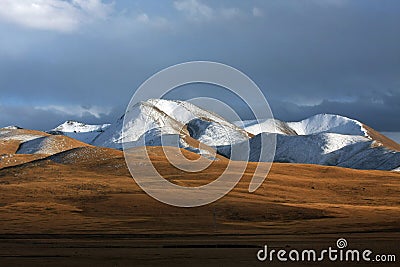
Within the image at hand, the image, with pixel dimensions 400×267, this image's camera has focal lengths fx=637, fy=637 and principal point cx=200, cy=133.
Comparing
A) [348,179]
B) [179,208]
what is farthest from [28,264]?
[348,179]

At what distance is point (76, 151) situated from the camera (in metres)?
138

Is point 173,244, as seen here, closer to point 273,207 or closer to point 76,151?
point 273,207

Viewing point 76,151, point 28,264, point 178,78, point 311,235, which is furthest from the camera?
point 76,151

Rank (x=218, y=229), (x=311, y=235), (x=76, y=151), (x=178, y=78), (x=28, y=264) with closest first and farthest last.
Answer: (x=28, y=264) < (x=178, y=78) < (x=311, y=235) < (x=218, y=229) < (x=76, y=151)

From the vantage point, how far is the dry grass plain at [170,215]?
4753 cm

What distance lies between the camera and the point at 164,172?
11525 cm

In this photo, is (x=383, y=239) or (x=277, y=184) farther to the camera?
(x=277, y=184)

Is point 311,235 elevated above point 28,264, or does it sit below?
above

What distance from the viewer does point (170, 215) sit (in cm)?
7831

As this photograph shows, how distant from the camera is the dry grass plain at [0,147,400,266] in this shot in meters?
47.5

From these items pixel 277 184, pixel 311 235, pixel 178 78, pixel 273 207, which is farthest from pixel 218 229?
pixel 277 184

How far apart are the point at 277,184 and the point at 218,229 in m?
41.3

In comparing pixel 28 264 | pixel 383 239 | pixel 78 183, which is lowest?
pixel 28 264

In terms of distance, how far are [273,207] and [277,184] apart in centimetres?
2514
